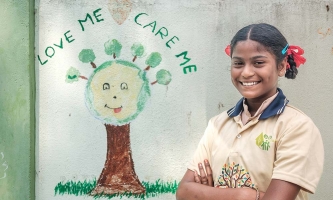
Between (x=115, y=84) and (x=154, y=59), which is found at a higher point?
(x=154, y=59)

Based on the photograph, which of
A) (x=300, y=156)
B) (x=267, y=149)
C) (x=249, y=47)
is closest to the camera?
(x=300, y=156)

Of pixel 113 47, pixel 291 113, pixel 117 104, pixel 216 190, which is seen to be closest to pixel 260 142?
pixel 291 113

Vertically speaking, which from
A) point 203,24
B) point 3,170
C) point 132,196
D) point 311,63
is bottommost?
point 132,196

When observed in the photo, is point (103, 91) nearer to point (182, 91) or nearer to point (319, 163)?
point (182, 91)

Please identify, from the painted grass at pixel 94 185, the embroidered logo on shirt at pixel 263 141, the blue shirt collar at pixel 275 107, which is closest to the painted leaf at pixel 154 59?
the painted grass at pixel 94 185

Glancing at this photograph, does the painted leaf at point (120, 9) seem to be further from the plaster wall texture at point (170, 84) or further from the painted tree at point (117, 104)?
the painted tree at point (117, 104)

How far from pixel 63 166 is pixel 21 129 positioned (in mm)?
427

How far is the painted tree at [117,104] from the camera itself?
347cm

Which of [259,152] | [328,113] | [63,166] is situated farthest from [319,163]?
[63,166]

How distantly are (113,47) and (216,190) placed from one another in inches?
68.9

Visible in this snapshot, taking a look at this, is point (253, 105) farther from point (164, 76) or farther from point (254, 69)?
point (164, 76)

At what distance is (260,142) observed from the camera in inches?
79.5

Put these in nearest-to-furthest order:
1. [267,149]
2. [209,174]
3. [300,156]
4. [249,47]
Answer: [300,156] → [267,149] → [249,47] → [209,174]

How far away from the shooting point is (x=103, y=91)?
11.4ft
